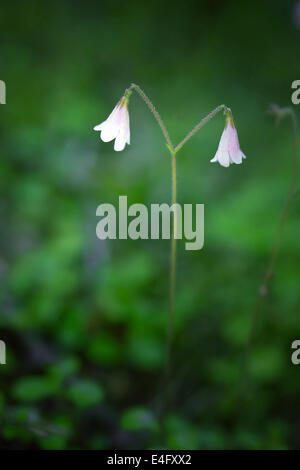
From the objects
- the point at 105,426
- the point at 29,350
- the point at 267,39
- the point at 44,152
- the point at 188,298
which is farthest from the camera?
the point at 267,39

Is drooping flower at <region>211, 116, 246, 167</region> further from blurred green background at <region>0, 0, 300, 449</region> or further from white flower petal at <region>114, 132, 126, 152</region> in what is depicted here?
blurred green background at <region>0, 0, 300, 449</region>

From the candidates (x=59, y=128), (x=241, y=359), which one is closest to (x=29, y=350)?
(x=241, y=359)

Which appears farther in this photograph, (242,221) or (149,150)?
(149,150)

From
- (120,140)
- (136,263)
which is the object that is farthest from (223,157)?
(136,263)

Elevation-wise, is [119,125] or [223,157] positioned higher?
[119,125]

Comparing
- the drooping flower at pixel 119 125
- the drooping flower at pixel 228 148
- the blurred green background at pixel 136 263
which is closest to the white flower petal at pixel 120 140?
the drooping flower at pixel 119 125

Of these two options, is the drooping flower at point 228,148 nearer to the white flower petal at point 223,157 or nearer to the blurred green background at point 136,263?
the white flower petal at point 223,157

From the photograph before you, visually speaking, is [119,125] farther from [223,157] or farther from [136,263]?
[136,263]

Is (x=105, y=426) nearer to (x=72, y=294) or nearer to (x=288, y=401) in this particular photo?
(x=72, y=294)
